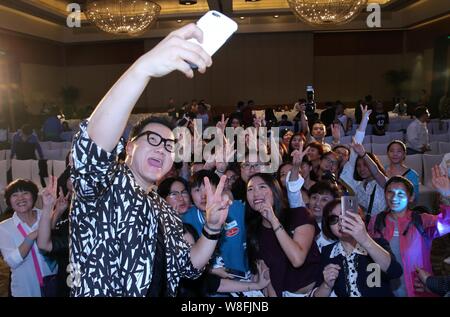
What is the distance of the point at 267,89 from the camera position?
15195 millimetres

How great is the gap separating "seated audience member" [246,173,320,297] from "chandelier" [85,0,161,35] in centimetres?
347

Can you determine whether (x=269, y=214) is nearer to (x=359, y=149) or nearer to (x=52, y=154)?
(x=359, y=149)

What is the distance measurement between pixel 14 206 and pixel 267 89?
13.4 metres

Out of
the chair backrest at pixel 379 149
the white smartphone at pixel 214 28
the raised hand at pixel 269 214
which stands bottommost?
the raised hand at pixel 269 214

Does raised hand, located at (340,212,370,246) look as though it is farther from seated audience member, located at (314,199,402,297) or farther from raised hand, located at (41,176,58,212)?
raised hand, located at (41,176,58,212)

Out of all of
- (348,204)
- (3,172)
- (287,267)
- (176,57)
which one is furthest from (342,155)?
(3,172)

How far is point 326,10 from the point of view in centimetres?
434

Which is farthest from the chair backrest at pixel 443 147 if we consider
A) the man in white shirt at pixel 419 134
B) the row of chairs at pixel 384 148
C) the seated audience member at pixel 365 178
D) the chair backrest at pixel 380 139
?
the seated audience member at pixel 365 178

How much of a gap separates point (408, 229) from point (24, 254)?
2128 mm

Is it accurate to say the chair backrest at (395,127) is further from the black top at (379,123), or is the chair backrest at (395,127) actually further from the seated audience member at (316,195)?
the seated audience member at (316,195)

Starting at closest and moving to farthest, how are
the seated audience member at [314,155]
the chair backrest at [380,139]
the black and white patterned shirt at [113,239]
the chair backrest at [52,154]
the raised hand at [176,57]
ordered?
the raised hand at [176,57] → the black and white patterned shirt at [113,239] → the seated audience member at [314,155] → the chair backrest at [380,139] → the chair backrest at [52,154]

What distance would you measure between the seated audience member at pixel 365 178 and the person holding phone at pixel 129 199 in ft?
7.09

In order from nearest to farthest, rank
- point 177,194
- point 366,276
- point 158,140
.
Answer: point 158,140, point 366,276, point 177,194

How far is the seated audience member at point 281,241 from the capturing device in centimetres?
199
